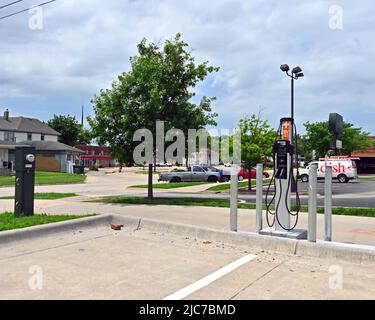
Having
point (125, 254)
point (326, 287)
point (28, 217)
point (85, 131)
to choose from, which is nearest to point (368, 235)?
point (326, 287)

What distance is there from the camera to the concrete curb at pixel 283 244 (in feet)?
19.6

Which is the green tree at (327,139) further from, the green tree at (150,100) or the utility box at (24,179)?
the utility box at (24,179)

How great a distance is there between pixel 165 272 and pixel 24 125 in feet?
209

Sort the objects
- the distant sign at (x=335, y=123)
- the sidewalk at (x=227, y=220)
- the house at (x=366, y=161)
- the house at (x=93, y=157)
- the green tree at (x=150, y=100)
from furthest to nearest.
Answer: the house at (x=93, y=157) → the house at (x=366, y=161) → the green tree at (x=150, y=100) → the distant sign at (x=335, y=123) → the sidewalk at (x=227, y=220)

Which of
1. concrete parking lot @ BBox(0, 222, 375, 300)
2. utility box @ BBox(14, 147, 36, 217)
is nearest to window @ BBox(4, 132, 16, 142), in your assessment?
utility box @ BBox(14, 147, 36, 217)

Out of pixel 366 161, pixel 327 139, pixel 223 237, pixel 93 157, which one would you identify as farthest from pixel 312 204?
pixel 93 157

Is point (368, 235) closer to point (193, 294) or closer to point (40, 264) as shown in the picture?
point (193, 294)

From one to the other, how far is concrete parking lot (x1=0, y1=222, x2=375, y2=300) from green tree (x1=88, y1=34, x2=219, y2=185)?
7406mm

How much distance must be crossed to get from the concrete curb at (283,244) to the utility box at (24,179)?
328 cm

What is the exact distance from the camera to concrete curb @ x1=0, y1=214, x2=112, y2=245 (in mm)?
7185

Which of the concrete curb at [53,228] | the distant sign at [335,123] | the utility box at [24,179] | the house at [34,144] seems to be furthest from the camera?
the house at [34,144]

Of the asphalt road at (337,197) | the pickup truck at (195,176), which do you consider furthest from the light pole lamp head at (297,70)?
the pickup truck at (195,176)

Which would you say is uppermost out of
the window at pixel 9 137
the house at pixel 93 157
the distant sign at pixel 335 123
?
the window at pixel 9 137

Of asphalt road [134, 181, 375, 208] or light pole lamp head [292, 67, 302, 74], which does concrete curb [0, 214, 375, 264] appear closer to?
asphalt road [134, 181, 375, 208]
